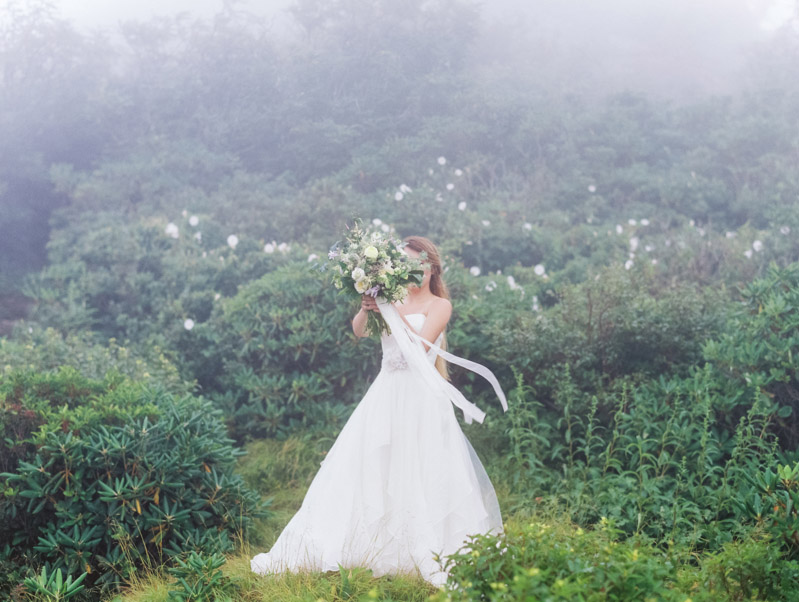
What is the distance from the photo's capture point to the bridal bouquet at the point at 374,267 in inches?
161

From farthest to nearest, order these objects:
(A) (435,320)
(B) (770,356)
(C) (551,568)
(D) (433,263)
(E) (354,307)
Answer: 1. (E) (354,307)
2. (B) (770,356)
3. (D) (433,263)
4. (A) (435,320)
5. (C) (551,568)

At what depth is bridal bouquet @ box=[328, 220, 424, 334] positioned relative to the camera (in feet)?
13.4

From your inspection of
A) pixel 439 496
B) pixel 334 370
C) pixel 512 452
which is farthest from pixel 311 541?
pixel 334 370

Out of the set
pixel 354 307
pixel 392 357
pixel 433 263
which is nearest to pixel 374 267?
pixel 392 357

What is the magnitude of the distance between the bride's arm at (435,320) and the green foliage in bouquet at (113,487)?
1743mm

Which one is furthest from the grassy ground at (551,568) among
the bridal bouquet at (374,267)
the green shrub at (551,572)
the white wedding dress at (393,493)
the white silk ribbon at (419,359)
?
the bridal bouquet at (374,267)

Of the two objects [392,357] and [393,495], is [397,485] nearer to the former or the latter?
[393,495]

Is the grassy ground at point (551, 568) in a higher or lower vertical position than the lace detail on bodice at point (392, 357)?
lower

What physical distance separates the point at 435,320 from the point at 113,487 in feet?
7.58

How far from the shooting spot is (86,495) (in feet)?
14.5

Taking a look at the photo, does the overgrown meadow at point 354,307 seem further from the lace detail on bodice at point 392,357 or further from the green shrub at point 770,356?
the lace detail on bodice at point 392,357

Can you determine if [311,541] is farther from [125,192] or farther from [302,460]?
[125,192]

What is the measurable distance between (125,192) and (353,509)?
13887 mm

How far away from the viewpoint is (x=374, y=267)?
412 centimetres
